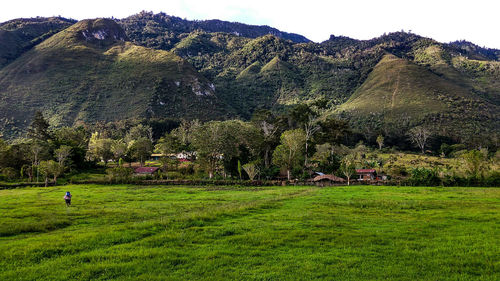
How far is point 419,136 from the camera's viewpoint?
120438mm

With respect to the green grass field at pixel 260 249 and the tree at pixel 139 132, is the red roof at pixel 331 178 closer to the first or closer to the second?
the green grass field at pixel 260 249

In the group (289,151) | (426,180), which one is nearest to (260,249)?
(426,180)

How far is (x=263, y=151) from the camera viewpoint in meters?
75.2

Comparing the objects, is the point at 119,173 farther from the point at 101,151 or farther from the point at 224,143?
the point at 101,151

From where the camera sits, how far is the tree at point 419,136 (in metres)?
116

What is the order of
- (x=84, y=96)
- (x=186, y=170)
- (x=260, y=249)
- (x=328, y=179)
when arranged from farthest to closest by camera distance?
(x=84, y=96) < (x=186, y=170) < (x=328, y=179) < (x=260, y=249)

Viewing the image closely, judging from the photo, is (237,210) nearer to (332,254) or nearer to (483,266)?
(332,254)

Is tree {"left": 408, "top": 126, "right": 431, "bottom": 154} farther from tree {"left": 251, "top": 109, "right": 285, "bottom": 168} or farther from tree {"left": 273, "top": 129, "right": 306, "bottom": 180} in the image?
tree {"left": 273, "top": 129, "right": 306, "bottom": 180}

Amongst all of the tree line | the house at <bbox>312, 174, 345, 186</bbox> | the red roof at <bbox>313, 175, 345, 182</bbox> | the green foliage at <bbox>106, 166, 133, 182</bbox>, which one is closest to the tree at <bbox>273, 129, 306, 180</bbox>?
the tree line

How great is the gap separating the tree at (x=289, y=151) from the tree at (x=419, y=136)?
72840 mm

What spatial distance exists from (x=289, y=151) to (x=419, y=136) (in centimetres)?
8214

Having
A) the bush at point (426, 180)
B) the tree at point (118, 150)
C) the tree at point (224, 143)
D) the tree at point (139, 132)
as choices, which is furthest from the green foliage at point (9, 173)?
the bush at point (426, 180)

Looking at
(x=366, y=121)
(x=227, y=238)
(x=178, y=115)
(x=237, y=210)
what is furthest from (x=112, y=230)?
(x=178, y=115)

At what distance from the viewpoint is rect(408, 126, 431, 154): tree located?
381ft
